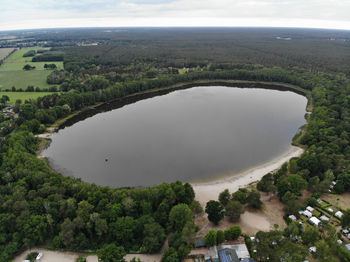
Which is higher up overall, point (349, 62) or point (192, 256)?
point (349, 62)

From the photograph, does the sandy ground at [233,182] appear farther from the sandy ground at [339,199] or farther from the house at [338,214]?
the house at [338,214]

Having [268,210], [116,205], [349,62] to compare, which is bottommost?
[268,210]

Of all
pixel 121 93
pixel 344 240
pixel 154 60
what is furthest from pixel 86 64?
pixel 344 240

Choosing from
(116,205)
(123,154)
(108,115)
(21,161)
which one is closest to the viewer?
(116,205)

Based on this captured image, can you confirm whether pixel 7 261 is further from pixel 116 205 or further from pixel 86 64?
pixel 86 64

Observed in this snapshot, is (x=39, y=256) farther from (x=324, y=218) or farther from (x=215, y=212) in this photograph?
(x=324, y=218)

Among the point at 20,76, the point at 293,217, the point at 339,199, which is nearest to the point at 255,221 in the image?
the point at 293,217

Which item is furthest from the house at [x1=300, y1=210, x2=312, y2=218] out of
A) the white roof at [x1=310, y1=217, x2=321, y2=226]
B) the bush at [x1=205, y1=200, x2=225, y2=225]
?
the bush at [x1=205, y1=200, x2=225, y2=225]

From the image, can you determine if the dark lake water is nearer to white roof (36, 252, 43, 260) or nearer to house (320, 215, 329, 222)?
house (320, 215, 329, 222)
